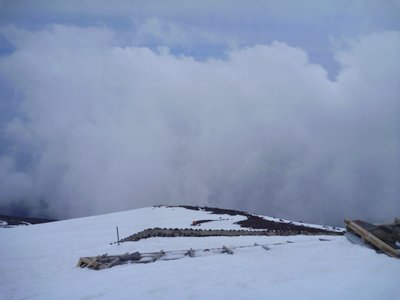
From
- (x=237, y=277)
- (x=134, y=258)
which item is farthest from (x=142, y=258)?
(x=237, y=277)

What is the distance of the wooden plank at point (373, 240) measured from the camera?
11.2 metres

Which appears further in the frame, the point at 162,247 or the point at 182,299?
the point at 162,247

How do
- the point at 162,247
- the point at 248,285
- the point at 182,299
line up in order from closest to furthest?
the point at 182,299 < the point at 248,285 < the point at 162,247

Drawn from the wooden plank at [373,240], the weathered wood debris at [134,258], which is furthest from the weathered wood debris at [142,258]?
the wooden plank at [373,240]

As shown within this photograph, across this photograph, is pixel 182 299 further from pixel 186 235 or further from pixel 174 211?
pixel 174 211

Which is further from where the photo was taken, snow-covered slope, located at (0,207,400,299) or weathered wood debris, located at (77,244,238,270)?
weathered wood debris, located at (77,244,238,270)

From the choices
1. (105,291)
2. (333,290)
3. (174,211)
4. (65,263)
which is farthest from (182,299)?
(174,211)

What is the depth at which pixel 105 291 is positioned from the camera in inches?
386

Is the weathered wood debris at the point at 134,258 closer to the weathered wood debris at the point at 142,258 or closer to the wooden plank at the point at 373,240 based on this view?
the weathered wood debris at the point at 142,258

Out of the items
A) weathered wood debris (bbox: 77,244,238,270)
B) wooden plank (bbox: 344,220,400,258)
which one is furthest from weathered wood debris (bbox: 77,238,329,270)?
wooden plank (bbox: 344,220,400,258)

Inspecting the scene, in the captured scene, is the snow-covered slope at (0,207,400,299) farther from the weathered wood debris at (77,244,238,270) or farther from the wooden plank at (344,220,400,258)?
the weathered wood debris at (77,244,238,270)

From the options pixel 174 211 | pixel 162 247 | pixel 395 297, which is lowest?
pixel 395 297

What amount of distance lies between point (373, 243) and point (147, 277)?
8.64m

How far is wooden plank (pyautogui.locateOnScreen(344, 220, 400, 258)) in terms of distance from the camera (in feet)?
36.6
